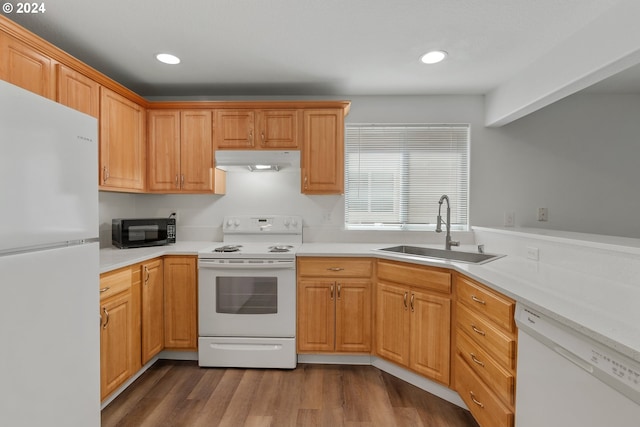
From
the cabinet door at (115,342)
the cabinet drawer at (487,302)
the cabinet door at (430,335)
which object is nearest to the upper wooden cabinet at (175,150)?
the cabinet door at (115,342)

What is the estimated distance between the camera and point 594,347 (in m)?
0.95

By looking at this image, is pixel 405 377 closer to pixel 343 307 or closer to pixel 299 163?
pixel 343 307

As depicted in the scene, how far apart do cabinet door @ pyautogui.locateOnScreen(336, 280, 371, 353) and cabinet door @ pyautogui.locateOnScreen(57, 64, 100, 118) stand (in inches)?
89.1

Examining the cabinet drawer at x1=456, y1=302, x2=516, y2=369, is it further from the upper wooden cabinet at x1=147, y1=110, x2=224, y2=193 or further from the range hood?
the upper wooden cabinet at x1=147, y1=110, x2=224, y2=193

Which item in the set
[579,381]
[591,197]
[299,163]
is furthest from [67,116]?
[591,197]

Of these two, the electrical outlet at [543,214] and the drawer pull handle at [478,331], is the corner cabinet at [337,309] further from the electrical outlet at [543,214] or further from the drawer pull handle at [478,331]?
the electrical outlet at [543,214]

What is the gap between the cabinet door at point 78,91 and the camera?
187 cm

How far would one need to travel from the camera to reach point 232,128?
2740 millimetres

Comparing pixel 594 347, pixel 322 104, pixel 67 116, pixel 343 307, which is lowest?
pixel 343 307

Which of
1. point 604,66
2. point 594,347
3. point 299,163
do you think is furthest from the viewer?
point 299,163

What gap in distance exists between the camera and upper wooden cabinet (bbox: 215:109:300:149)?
2723 mm

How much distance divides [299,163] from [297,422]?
1953 millimetres

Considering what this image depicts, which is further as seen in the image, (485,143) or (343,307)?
(485,143)

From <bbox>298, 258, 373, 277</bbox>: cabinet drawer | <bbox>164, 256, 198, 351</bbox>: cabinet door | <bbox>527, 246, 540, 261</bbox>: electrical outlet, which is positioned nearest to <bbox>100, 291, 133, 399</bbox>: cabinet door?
<bbox>164, 256, 198, 351</bbox>: cabinet door
